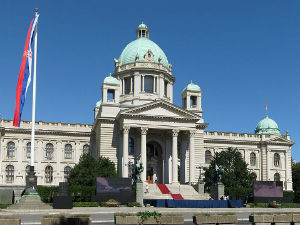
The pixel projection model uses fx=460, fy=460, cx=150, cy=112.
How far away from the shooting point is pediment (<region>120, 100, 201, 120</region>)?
2790 inches

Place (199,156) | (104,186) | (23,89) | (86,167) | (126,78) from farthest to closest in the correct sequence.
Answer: (126,78) → (199,156) → (86,167) → (104,186) → (23,89)

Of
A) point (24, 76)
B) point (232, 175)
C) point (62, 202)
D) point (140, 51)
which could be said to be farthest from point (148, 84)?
point (62, 202)

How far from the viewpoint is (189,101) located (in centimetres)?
8156

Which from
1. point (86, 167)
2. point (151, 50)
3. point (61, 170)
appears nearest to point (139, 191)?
point (86, 167)

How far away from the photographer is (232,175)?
65.8 metres

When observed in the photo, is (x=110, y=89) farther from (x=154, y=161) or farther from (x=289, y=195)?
(x=289, y=195)

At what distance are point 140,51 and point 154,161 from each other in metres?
21.9

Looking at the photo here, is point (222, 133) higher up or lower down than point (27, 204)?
higher up

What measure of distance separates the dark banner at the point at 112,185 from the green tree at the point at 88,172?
20.6 ft

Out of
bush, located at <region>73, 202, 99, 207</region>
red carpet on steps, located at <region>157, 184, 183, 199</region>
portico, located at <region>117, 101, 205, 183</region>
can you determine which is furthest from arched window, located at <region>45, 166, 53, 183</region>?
bush, located at <region>73, 202, 99, 207</region>

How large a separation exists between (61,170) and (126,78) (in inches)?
800

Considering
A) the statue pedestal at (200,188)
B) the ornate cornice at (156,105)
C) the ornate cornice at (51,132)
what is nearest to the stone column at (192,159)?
the ornate cornice at (156,105)

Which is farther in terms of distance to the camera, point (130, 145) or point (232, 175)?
point (130, 145)

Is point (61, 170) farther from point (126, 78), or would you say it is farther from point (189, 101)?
point (189, 101)
